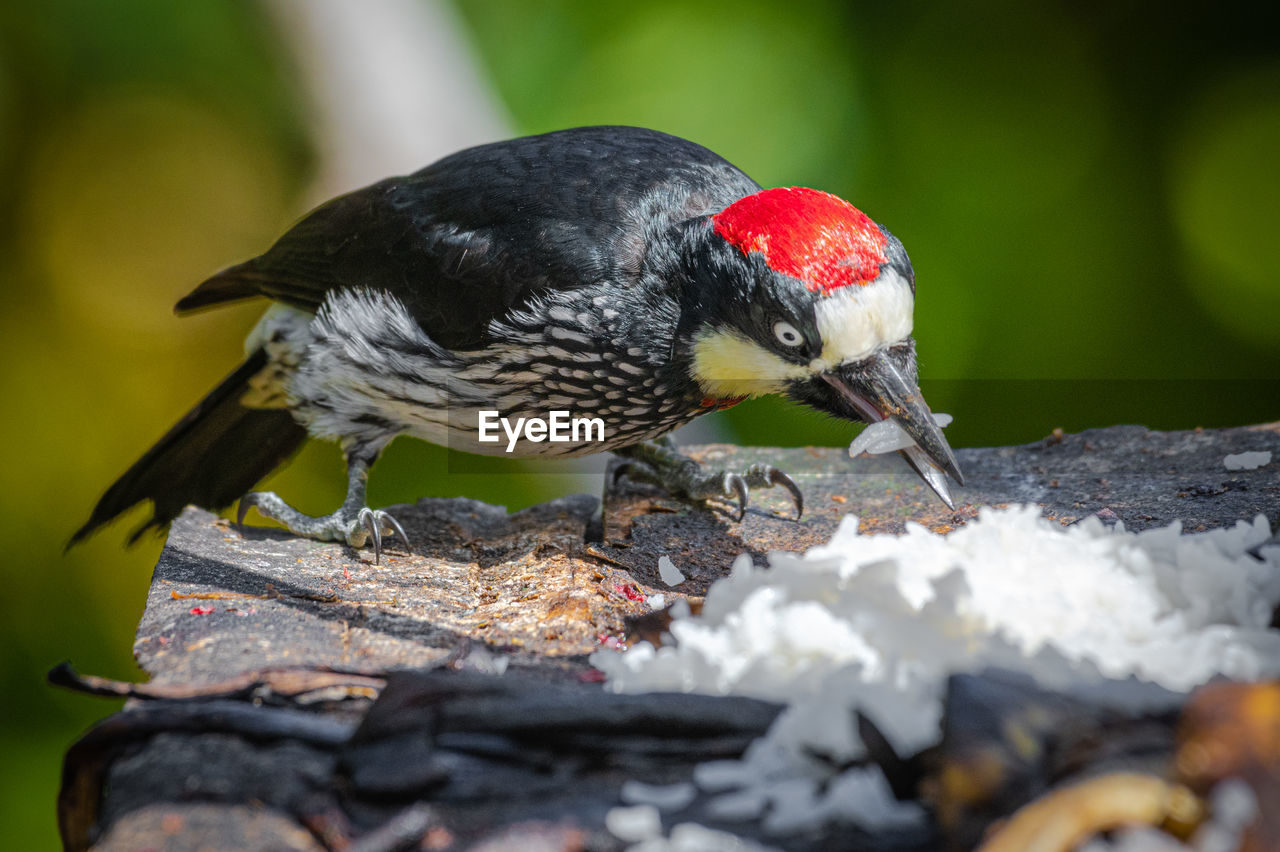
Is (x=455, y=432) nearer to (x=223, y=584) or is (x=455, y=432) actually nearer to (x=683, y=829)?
(x=223, y=584)

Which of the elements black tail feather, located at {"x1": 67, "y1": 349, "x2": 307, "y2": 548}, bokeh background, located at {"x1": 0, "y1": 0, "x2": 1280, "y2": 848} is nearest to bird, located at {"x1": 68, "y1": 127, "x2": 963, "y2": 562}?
black tail feather, located at {"x1": 67, "y1": 349, "x2": 307, "y2": 548}

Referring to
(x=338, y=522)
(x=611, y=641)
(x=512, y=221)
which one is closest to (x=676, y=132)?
(x=512, y=221)

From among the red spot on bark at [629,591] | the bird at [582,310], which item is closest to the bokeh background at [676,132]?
the bird at [582,310]

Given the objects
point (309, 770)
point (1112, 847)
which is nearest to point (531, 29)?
point (309, 770)

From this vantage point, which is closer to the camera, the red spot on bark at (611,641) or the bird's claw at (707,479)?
the red spot on bark at (611,641)

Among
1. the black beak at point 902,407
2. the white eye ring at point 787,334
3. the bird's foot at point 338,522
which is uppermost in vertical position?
the white eye ring at point 787,334

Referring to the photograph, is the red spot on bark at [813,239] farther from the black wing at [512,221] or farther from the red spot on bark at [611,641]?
the red spot on bark at [611,641]
